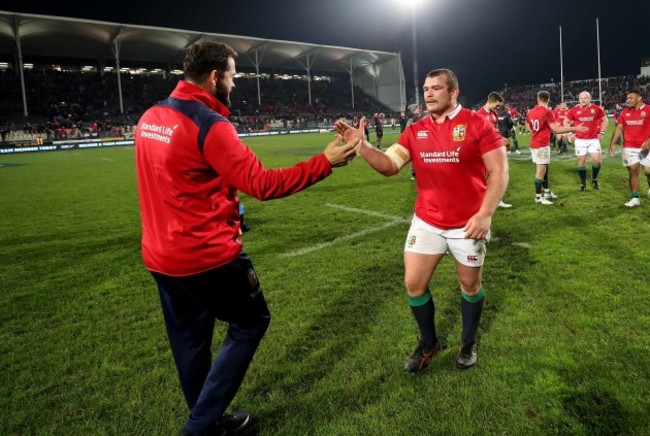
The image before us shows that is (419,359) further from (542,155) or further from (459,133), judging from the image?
(542,155)

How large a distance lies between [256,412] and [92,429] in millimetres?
1041

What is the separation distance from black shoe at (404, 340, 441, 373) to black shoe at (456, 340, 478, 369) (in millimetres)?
198

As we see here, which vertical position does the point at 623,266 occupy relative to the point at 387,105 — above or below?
below

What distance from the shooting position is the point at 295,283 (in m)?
5.57

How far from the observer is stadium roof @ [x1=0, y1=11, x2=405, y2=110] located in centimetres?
4122

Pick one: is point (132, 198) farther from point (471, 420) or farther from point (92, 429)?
point (471, 420)

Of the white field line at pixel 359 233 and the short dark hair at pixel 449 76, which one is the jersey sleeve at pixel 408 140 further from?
the white field line at pixel 359 233

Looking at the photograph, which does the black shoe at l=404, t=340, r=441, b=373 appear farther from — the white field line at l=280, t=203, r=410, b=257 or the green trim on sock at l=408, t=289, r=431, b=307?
the white field line at l=280, t=203, r=410, b=257

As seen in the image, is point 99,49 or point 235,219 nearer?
point 235,219

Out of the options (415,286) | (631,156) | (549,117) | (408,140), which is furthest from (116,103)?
(415,286)

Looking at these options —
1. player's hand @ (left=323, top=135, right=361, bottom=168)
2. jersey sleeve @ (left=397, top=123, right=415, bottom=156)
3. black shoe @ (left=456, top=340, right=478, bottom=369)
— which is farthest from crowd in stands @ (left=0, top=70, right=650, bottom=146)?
player's hand @ (left=323, top=135, right=361, bottom=168)

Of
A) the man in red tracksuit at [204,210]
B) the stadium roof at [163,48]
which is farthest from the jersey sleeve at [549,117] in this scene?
the stadium roof at [163,48]

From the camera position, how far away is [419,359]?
11.7ft

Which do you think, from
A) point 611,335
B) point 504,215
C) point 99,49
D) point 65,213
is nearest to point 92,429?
point 611,335
